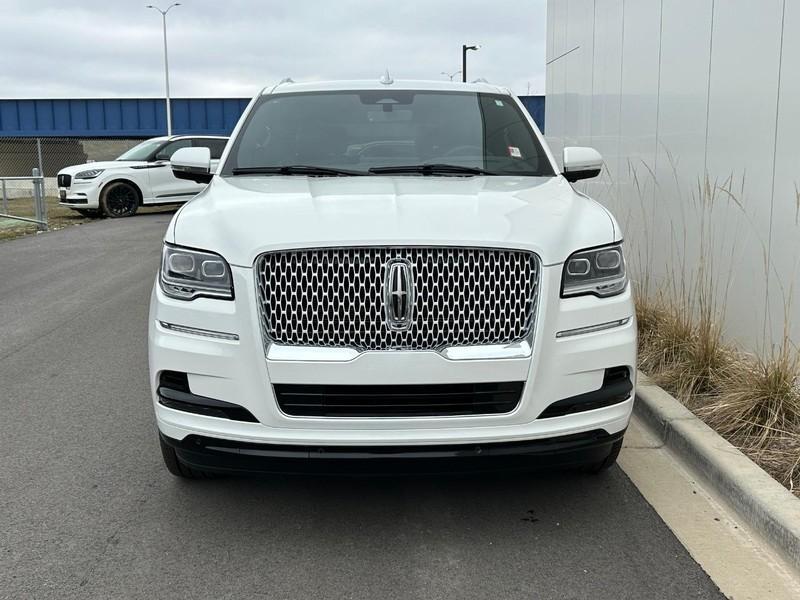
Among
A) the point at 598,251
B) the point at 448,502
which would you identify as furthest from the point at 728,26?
the point at 448,502

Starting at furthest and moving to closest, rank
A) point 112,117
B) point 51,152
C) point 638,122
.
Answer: point 51,152, point 112,117, point 638,122

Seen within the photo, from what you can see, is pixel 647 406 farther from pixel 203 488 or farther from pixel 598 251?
pixel 203 488

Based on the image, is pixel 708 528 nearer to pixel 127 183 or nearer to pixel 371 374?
pixel 371 374

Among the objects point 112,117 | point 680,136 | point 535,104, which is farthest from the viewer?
point 112,117

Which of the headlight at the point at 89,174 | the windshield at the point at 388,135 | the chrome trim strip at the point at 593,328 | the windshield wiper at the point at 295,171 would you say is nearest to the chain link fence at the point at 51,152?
the headlight at the point at 89,174

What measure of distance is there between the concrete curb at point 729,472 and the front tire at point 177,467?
2.26m

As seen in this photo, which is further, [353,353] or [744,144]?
[744,144]

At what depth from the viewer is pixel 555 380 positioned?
3.21m

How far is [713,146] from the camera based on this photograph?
18.8 ft

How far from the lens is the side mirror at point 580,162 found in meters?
4.77

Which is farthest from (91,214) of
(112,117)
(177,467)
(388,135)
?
(112,117)

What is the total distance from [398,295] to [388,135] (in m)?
1.88

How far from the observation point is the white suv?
3.16 m

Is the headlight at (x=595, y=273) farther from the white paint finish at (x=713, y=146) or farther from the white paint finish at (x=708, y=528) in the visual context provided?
the white paint finish at (x=713, y=146)
